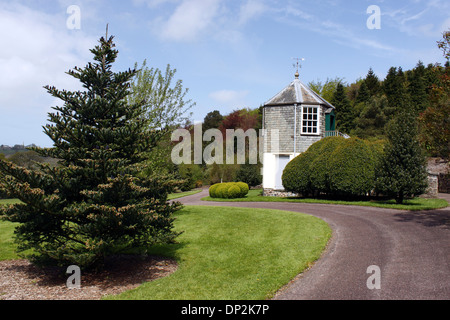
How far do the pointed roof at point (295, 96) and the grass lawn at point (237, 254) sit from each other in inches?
476

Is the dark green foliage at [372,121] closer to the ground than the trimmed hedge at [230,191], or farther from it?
farther from it

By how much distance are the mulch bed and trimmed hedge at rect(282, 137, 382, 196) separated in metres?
13.6

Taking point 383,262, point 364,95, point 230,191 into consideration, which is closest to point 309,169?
point 230,191

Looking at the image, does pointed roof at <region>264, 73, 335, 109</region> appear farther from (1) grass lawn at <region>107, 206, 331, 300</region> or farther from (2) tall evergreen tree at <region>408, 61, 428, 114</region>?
(2) tall evergreen tree at <region>408, 61, 428, 114</region>

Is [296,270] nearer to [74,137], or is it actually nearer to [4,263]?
[74,137]

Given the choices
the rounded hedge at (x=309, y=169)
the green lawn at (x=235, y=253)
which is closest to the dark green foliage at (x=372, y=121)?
the rounded hedge at (x=309, y=169)

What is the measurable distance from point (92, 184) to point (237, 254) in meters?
4.58

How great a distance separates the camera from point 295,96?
24750mm

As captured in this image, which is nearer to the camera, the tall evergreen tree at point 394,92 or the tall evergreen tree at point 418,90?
the tall evergreen tree at point 394,92

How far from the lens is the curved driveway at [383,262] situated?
6.45 metres

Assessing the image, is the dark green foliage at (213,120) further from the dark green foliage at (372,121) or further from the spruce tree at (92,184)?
the spruce tree at (92,184)

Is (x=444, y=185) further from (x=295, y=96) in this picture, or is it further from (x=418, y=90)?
(x=418, y=90)

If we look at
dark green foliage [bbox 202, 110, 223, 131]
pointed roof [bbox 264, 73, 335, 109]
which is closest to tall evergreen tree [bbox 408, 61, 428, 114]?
pointed roof [bbox 264, 73, 335, 109]
